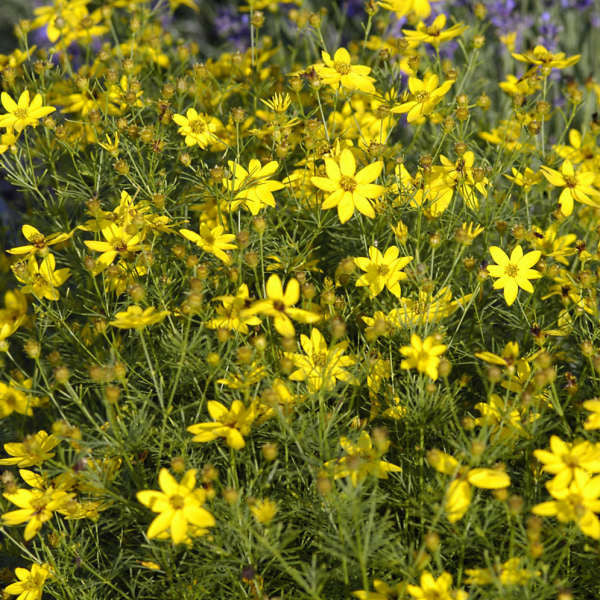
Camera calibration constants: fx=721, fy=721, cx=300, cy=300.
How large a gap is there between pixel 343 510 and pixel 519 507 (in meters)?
0.39

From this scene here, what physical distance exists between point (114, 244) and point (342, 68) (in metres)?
0.86

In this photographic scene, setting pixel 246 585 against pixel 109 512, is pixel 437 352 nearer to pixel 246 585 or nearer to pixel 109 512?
pixel 246 585

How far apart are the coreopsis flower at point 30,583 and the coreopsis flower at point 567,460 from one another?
1195 millimetres

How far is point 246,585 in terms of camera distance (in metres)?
1.75

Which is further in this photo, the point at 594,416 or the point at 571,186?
the point at 571,186

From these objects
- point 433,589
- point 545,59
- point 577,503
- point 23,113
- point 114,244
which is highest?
point 23,113

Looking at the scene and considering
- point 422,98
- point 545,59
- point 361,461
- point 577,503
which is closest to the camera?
point 577,503

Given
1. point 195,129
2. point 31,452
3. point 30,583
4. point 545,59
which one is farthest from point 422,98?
point 30,583

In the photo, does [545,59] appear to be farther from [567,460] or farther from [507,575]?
[507,575]

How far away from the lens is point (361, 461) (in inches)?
62.7

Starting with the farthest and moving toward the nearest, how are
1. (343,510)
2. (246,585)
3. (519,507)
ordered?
(246,585)
(343,510)
(519,507)

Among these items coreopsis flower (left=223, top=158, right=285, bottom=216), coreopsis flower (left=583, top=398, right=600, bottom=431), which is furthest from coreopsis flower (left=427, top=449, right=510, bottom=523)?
coreopsis flower (left=223, top=158, right=285, bottom=216)

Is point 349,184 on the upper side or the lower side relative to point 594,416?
upper

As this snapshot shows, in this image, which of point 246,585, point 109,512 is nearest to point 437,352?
point 246,585
